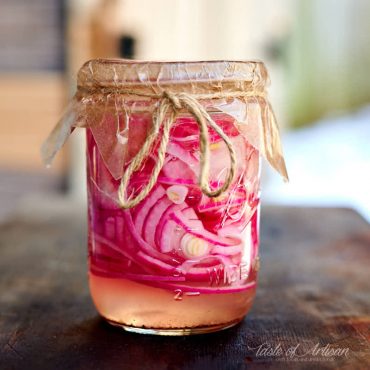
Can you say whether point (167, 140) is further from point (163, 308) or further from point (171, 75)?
point (163, 308)

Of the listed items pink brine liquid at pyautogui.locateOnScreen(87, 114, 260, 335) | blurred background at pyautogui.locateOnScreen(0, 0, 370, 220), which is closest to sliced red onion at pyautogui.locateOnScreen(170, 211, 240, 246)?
pink brine liquid at pyautogui.locateOnScreen(87, 114, 260, 335)

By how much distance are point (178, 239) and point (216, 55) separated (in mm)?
2374

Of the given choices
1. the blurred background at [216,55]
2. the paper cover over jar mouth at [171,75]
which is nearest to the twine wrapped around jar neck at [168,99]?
the paper cover over jar mouth at [171,75]

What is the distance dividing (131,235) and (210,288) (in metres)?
0.09

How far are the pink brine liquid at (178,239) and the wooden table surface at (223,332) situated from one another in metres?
0.03

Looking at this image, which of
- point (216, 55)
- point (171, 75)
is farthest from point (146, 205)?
point (216, 55)

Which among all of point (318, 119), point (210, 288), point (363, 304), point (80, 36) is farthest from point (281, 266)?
point (318, 119)

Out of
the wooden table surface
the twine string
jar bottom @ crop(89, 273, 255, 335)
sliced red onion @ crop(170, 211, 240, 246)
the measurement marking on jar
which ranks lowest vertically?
the wooden table surface

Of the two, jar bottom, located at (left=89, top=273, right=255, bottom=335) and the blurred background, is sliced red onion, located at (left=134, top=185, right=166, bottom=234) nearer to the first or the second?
jar bottom, located at (left=89, top=273, right=255, bottom=335)

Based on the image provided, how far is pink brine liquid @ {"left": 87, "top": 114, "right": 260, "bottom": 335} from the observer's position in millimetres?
660

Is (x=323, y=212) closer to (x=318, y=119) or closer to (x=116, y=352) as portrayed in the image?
(x=116, y=352)

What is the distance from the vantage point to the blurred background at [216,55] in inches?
94.7

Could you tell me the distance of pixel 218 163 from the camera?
671 mm

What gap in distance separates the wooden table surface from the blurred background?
970 mm
